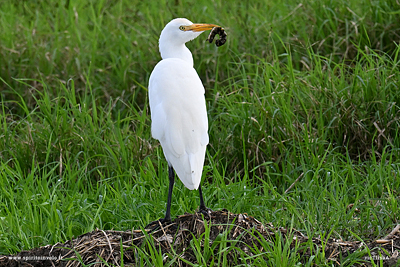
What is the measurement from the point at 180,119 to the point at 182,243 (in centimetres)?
67

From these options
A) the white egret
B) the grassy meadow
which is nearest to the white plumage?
the white egret

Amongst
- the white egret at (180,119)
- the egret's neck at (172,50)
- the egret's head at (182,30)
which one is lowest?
the white egret at (180,119)

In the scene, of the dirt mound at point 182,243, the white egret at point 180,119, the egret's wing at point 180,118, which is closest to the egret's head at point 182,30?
the white egret at point 180,119

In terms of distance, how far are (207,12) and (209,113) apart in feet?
5.83

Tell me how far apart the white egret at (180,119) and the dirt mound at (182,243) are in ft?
0.52

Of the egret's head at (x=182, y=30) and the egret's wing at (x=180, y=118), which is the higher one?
the egret's head at (x=182, y=30)

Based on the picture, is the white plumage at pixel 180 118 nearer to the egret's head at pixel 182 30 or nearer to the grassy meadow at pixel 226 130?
the egret's head at pixel 182 30

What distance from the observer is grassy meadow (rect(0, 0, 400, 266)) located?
3.04m

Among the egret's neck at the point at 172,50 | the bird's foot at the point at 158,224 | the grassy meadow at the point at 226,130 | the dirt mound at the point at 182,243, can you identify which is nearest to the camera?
the dirt mound at the point at 182,243

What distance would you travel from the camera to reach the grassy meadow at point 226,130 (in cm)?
304

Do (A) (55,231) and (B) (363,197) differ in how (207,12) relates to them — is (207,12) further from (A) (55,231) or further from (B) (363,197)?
(A) (55,231)

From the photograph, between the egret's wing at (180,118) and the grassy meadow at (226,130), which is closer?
the egret's wing at (180,118)

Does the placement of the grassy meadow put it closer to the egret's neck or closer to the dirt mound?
the dirt mound

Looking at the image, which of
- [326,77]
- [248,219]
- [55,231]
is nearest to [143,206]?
[55,231]
